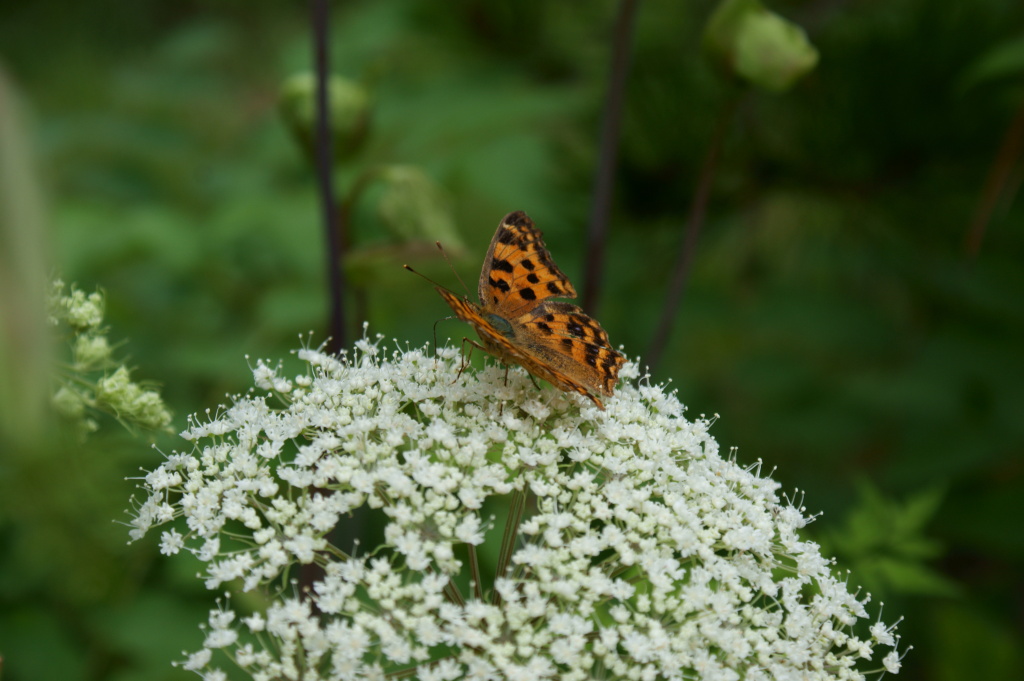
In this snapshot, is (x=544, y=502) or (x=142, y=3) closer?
(x=544, y=502)

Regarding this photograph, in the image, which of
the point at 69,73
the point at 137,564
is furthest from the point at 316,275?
the point at 69,73

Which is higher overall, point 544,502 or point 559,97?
point 559,97

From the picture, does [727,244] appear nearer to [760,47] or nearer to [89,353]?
[760,47]

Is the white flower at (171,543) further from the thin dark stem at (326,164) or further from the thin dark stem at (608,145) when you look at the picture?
the thin dark stem at (608,145)

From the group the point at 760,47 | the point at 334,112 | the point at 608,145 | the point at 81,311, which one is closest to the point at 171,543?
the point at 81,311

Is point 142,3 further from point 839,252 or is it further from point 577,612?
point 577,612

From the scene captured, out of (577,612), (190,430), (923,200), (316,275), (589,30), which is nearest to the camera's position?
(577,612)
